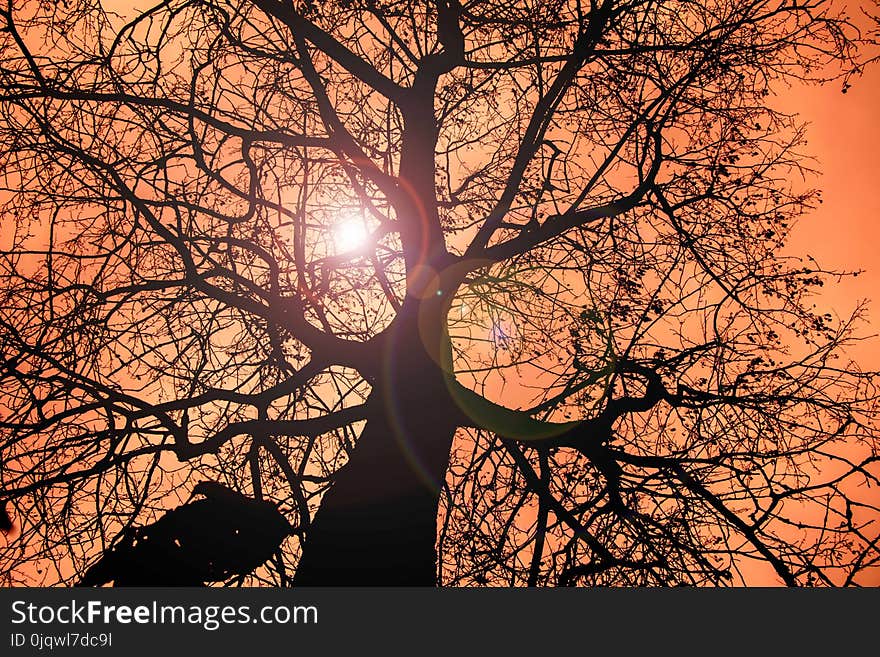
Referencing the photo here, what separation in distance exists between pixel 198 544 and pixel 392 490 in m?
1.32

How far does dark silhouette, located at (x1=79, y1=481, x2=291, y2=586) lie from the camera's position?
433 cm

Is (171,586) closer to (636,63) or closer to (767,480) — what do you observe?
(767,480)

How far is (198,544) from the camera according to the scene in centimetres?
443

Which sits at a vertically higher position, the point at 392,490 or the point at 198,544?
the point at 392,490

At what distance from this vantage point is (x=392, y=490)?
15.3ft

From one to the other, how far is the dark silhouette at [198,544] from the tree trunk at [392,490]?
1.23ft

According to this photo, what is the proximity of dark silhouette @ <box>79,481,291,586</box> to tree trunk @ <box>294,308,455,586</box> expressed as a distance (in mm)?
375

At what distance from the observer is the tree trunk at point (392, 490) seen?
441 centimetres

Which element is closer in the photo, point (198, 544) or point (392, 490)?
point (198, 544)

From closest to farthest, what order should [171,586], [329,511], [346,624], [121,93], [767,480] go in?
[346,624], [171,586], [329,511], [767,480], [121,93]

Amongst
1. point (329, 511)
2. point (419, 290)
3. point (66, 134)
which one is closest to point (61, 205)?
point (66, 134)

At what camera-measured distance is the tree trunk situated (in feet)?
14.5

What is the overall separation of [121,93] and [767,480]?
19.6 feet

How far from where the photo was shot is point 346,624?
3.88 meters
